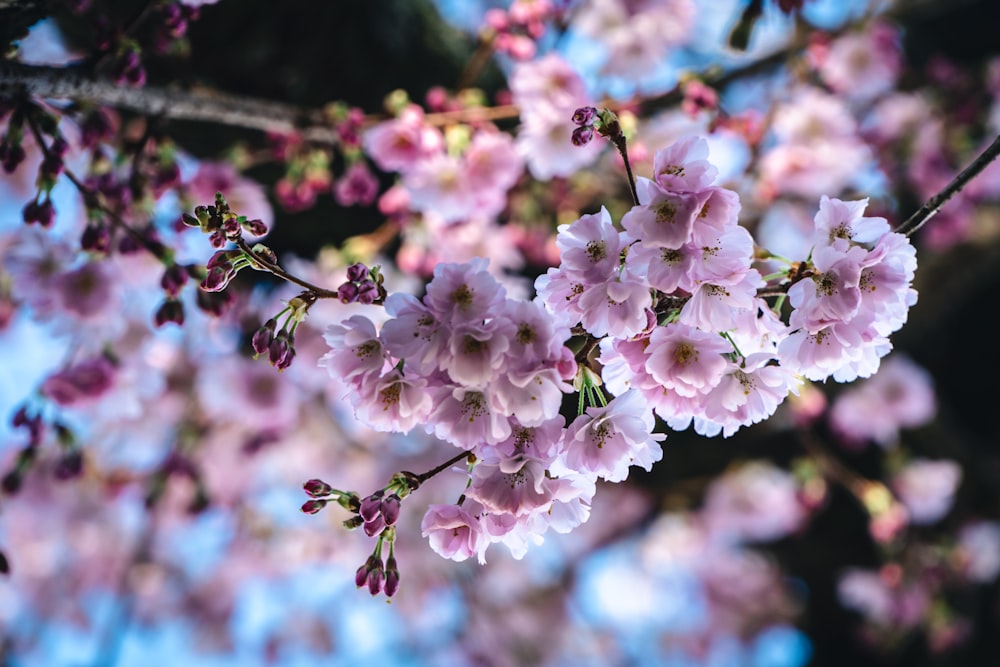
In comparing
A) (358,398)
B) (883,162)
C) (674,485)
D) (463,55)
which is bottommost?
(358,398)

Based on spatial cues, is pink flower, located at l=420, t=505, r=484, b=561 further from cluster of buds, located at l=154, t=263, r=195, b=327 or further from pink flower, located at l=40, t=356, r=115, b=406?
pink flower, located at l=40, t=356, r=115, b=406

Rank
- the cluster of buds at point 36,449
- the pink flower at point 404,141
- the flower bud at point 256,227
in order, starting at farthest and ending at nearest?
the pink flower at point 404,141, the cluster of buds at point 36,449, the flower bud at point 256,227

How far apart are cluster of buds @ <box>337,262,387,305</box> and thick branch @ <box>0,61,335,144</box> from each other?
67 centimetres

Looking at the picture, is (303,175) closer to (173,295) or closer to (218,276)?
(173,295)

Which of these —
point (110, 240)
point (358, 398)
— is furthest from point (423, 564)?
point (358, 398)

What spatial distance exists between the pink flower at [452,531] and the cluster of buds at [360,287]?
27 centimetres

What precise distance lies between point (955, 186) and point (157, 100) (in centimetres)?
132

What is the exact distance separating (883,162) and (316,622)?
12.9 feet

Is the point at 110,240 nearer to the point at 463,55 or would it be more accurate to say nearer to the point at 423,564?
the point at 463,55

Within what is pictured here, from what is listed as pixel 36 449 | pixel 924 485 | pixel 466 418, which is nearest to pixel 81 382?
pixel 36 449

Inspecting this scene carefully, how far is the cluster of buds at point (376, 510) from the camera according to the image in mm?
879

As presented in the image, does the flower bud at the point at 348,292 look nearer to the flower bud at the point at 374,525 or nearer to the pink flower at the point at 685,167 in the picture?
the flower bud at the point at 374,525

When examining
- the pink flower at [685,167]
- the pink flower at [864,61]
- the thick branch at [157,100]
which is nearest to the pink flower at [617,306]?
the pink flower at [685,167]

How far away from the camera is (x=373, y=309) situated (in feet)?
6.31
